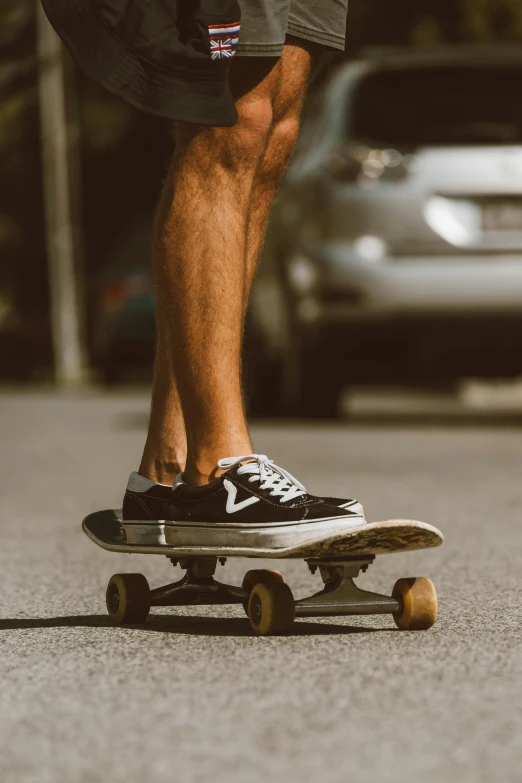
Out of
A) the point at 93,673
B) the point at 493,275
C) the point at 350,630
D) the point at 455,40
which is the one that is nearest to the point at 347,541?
the point at 350,630

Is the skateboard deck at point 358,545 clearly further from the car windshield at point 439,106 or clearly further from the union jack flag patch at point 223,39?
the car windshield at point 439,106

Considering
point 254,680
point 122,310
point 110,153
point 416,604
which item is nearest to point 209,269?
point 416,604

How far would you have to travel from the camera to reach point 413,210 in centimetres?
817

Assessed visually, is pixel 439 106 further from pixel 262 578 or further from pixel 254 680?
pixel 254 680

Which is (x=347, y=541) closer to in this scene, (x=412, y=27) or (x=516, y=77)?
(x=516, y=77)

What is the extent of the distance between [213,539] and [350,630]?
0.96 ft

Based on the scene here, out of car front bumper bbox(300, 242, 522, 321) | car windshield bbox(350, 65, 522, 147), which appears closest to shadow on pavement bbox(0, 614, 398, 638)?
car front bumper bbox(300, 242, 522, 321)

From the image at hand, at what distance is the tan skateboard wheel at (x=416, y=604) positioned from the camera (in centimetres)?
314

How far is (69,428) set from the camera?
9797 millimetres

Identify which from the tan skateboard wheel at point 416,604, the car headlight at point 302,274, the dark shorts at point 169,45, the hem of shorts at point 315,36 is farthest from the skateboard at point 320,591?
the car headlight at point 302,274

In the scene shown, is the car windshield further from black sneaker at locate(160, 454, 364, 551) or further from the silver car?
black sneaker at locate(160, 454, 364, 551)

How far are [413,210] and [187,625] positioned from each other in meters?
5.10

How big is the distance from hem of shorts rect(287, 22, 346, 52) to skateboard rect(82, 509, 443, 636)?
103cm

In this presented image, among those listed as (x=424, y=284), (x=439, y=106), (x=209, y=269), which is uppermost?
(x=439, y=106)
